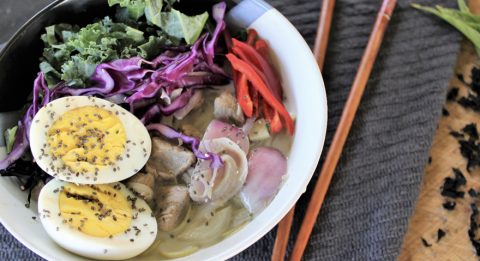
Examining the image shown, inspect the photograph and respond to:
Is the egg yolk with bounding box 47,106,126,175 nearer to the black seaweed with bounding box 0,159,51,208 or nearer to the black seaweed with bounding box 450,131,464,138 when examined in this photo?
the black seaweed with bounding box 0,159,51,208

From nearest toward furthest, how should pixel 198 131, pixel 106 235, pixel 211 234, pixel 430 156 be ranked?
pixel 106 235 < pixel 211 234 < pixel 198 131 < pixel 430 156

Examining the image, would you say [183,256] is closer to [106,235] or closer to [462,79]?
[106,235]

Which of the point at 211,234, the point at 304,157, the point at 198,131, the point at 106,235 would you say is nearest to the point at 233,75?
the point at 198,131

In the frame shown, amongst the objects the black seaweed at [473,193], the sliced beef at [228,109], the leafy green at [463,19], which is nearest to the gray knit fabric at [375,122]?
the leafy green at [463,19]

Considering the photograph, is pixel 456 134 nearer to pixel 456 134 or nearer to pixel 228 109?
pixel 456 134

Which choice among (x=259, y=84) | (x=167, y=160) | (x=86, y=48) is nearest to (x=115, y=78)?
(x=86, y=48)

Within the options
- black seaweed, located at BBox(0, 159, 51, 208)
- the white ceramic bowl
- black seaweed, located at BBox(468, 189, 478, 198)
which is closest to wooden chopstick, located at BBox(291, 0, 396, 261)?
the white ceramic bowl
